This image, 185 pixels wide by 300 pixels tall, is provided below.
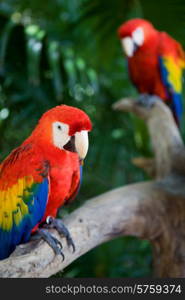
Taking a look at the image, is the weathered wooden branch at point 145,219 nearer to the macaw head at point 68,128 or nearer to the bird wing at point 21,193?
the bird wing at point 21,193

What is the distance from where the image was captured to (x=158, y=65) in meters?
1.55

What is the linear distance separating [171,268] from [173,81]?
800 mm

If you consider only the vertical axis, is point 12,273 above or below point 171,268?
above

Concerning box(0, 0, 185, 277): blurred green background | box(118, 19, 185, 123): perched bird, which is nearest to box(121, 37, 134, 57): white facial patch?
box(118, 19, 185, 123): perched bird

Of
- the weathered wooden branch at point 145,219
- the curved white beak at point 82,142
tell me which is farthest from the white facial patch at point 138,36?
the curved white beak at point 82,142

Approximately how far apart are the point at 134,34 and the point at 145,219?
2.34 ft

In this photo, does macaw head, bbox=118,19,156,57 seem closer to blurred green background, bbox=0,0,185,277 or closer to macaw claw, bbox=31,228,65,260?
blurred green background, bbox=0,0,185,277

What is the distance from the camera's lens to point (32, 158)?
67cm

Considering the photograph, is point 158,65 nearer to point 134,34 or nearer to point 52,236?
point 134,34

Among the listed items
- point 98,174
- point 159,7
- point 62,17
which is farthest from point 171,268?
point 62,17

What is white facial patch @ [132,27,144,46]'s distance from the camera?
140 centimetres

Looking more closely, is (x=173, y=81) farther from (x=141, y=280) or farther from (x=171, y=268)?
(x=141, y=280)

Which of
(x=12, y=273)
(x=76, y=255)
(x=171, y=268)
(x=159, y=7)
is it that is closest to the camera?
(x=12, y=273)

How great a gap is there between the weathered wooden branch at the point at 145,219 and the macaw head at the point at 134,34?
35 centimetres
